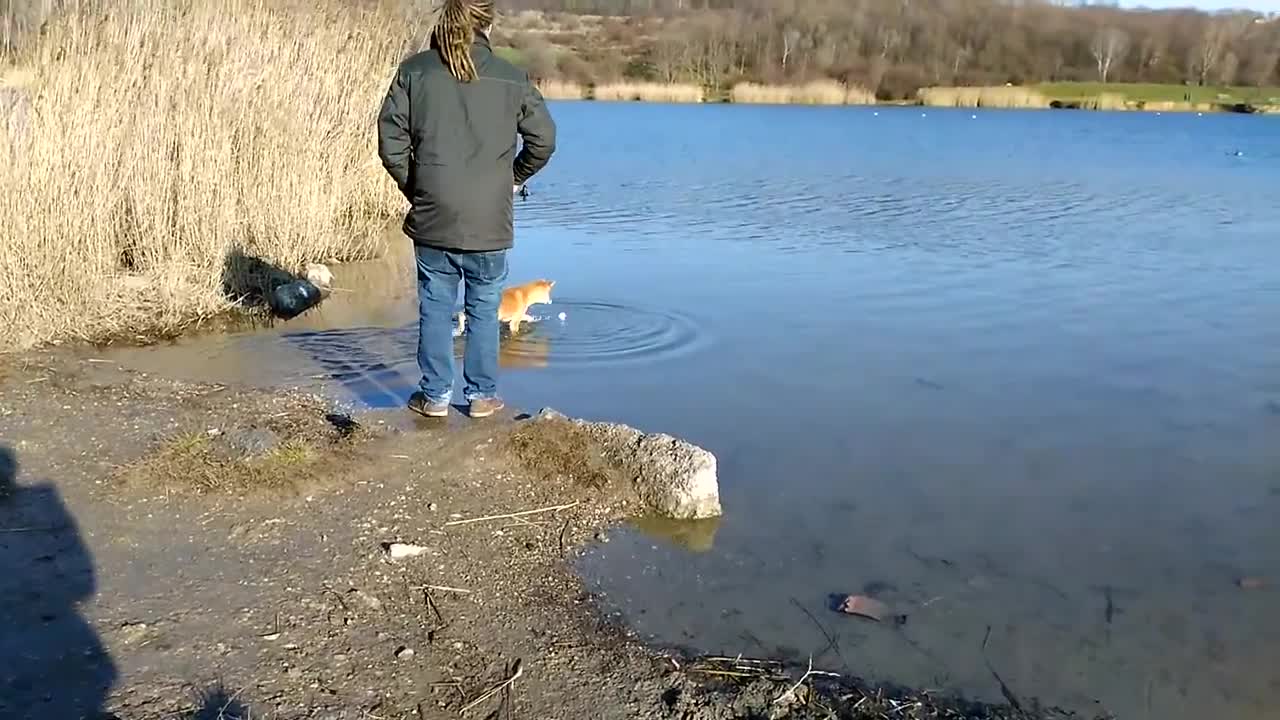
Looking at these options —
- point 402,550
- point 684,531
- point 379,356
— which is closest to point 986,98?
point 379,356

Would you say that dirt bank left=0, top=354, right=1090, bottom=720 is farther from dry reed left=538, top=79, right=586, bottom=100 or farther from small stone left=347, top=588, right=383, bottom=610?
dry reed left=538, top=79, right=586, bottom=100

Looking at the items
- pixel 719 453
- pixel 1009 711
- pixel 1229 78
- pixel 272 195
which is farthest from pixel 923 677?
pixel 1229 78

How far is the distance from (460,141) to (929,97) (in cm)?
5453

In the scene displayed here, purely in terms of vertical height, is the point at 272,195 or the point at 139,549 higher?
the point at 272,195

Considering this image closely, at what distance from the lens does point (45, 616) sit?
348 cm

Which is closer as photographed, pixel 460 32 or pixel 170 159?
pixel 460 32

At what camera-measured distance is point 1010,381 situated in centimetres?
721

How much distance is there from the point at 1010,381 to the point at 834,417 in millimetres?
1547

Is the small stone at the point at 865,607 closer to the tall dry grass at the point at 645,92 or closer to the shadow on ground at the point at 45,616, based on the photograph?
the shadow on ground at the point at 45,616

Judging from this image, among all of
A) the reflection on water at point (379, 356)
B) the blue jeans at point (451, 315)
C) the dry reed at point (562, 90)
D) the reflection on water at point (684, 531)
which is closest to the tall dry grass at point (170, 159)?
the reflection on water at point (379, 356)

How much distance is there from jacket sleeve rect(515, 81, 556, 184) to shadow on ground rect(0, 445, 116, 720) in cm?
248

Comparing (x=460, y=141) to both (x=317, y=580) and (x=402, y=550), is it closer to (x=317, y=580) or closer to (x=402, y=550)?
(x=402, y=550)

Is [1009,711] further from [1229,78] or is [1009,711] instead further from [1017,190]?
[1229,78]

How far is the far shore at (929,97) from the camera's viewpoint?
52.6 m
